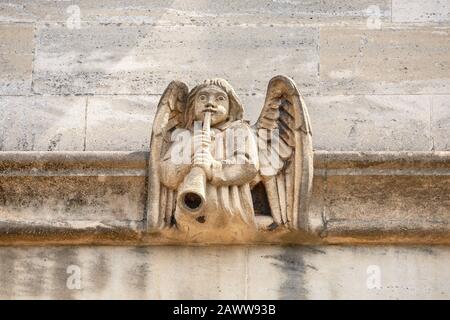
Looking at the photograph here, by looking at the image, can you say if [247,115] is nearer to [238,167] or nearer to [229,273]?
[238,167]

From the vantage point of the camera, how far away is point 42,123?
8102 millimetres

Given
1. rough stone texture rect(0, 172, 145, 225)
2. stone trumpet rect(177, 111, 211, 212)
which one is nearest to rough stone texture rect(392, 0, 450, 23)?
stone trumpet rect(177, 111, 211, 212)

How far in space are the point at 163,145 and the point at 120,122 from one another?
49 centimetres

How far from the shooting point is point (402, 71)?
27.0ft

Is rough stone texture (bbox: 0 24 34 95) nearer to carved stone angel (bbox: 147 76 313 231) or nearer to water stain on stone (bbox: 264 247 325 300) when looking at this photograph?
carved stone angel (bbox: 147 76 313 231)

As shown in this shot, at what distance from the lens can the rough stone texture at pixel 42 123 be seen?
8.04m

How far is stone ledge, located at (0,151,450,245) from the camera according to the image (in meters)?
7.62

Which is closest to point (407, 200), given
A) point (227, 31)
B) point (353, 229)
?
point (353, 229)

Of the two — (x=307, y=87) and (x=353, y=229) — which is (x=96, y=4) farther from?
(x=353, y=229)

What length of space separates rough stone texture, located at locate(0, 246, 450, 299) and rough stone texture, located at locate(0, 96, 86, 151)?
2.04 feet

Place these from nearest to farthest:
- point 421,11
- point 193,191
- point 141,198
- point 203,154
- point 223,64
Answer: point 193,191, point 203,154, point 141,198, point 223,64, point 421,11

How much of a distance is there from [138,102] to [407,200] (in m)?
1.41

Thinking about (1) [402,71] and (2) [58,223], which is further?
(1) [402,71]

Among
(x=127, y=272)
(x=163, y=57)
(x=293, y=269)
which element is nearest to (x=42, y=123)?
(x=163, y=57)
